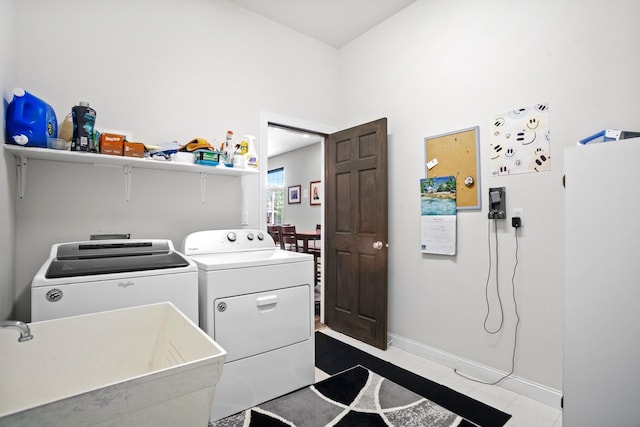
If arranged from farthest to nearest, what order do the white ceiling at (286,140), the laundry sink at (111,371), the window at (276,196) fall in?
1. the window at (276,196)
2. the white ceiling at (286,140)
3. the laundry sink at (111,371)

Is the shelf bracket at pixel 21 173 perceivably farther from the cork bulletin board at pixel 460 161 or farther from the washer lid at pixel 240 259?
the cork bulletin board at pixel 460 161

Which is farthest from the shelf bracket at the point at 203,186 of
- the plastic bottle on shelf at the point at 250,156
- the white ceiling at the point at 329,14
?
the white ceiling at the point at 329,14

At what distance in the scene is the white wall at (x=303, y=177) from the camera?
6.63 m

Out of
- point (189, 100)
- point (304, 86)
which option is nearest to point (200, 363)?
point (189, 100)

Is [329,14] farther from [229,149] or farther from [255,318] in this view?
[255,318]

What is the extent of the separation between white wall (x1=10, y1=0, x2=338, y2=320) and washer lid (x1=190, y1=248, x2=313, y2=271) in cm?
46

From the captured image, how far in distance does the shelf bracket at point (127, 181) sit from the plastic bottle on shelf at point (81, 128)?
347 mm

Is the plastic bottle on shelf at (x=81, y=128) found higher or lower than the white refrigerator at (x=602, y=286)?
higher

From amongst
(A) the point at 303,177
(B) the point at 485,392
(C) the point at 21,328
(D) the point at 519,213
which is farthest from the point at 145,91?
(A) the point at 303,177

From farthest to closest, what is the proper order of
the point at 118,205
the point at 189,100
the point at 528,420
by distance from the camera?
the point at 189,100
the point at 118,205
the point at 528,420

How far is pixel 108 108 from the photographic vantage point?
6.87 ft

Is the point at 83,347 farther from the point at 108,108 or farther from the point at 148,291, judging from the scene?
the point at 108,108

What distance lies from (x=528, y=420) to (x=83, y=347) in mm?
2213

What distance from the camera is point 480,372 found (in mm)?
2256
